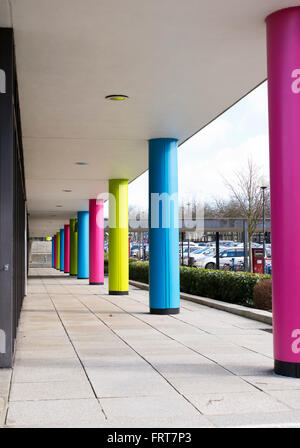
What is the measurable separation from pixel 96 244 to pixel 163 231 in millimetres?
11957

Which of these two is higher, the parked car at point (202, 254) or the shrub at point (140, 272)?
the parked car at point (202, 254)

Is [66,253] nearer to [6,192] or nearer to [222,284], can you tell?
[222,284]

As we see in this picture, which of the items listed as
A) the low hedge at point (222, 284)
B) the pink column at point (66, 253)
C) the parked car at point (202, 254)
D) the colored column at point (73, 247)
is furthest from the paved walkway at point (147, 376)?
the parked car at point (202, 254)

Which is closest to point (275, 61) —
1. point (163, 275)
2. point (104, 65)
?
point (104, 65)

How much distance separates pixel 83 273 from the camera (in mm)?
29438

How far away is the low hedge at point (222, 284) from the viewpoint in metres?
13.1

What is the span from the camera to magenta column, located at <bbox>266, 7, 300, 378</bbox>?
609 cm

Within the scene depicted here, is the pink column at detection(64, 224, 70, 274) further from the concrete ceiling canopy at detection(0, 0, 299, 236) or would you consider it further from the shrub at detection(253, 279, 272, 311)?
the shrub at detection(253, 279, 272, 311)

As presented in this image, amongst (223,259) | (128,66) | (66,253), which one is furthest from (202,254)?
(128,66)

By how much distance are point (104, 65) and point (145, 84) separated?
41.2 inches

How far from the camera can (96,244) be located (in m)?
24.3

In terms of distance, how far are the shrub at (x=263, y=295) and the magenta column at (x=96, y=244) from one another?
12.4 metres

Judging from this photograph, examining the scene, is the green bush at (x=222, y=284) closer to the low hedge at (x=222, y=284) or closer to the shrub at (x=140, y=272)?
the low hedge at (x=222, y=284)

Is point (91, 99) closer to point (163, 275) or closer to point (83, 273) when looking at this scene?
point (163, 275)
